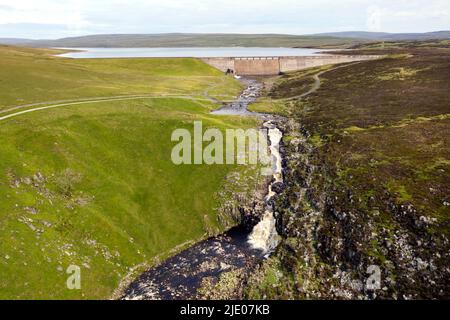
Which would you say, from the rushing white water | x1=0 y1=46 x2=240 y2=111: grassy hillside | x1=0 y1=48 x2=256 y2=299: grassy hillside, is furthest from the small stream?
x1=0 y1=46 x2=240 y2=111: grassy hillside

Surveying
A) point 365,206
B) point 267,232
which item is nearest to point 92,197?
point 267,232

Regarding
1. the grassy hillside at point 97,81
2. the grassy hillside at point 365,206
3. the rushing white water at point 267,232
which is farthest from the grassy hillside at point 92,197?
the grassy hillside at point 365,206

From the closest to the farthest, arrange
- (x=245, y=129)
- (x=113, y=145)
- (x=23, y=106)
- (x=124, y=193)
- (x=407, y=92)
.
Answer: (x=124, y=193) < (x=113, y=145) < (x=23, y=106) < (x=245, y=129) < (x=407, y=92)

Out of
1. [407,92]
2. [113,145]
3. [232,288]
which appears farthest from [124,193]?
[407,92]

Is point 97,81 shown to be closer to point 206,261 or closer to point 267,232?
point 267,232

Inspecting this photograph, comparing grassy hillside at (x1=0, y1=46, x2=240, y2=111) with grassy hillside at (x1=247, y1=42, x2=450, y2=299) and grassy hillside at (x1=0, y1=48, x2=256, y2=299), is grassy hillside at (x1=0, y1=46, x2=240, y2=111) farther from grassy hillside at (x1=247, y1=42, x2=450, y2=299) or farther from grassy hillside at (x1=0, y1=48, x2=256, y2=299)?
grassy hillside at (x1=247, y1=42, x2=450, y2=299)

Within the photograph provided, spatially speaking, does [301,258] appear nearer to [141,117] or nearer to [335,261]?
[335,261]
